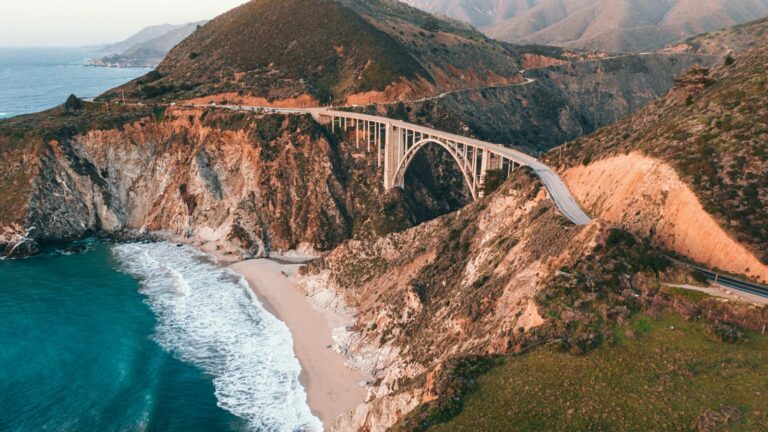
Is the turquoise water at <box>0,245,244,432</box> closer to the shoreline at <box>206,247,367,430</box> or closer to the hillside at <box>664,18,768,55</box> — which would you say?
the shoreline at <box>206,247,367,430</box>

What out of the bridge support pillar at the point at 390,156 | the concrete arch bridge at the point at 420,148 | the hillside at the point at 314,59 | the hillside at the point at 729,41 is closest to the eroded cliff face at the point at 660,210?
the concrete arch bridge at the point at 420,148

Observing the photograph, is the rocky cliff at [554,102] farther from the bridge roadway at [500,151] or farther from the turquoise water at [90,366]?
the turquoise water at [90,366]

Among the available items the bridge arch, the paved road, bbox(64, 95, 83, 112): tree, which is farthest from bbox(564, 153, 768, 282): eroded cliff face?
bbox(64, 95, 83, 112): tree

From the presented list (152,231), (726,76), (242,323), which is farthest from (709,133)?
(152,231)

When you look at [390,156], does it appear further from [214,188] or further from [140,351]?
[140,351]

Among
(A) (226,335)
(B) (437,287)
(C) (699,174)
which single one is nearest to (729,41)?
(C) (699,174)

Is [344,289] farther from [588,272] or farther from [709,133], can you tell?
[709,133]
